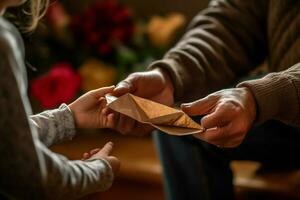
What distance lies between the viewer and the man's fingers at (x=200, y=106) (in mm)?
770

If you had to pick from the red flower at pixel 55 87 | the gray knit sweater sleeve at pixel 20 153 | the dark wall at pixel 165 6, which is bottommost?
the red flower at pixel 55 87

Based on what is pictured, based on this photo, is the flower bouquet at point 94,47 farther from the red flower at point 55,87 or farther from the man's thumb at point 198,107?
the man's thumb at point 198,107

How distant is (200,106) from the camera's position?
0.77 m

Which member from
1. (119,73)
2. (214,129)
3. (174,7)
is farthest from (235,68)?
(174,7)

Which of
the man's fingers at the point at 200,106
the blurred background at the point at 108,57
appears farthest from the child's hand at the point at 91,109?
the blurred background at the point at 108,57

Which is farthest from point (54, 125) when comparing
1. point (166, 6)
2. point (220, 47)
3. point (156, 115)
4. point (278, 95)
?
point (166, 6)

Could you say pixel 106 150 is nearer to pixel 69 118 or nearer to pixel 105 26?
pixel 69 118

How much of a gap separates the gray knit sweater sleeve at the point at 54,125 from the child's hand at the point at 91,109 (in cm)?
1

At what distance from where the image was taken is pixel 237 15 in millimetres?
1145

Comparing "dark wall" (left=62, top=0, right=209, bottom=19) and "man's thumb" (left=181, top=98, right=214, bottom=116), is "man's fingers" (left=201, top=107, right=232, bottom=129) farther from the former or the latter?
"dark wall" (left=62, top=0, right=209, bottom=19)

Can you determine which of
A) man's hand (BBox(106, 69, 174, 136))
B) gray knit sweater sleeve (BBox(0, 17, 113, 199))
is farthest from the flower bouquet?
gray knit sweater sleeve (BBox(0, 17, 113, 199))

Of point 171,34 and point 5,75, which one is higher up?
point 5,75

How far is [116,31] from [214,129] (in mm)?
993

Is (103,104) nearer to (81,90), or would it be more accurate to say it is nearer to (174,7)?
(81,90)
